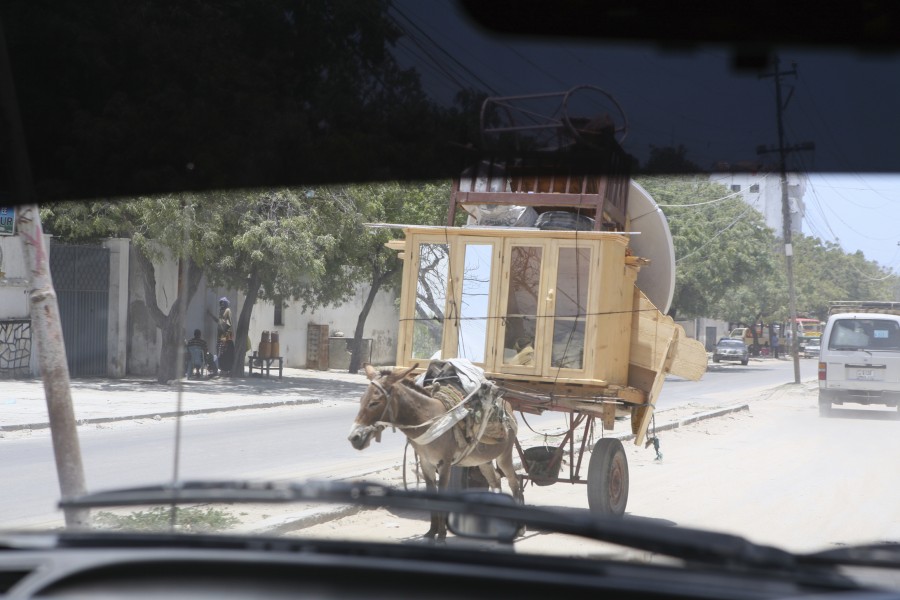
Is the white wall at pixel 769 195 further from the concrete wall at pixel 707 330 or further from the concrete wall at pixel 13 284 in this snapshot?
the concrete wall at pixel 707 330

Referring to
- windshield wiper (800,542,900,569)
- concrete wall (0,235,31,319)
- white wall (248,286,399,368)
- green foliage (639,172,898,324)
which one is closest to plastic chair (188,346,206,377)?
concrete wall (0,235,31,319)

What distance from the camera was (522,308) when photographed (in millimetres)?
9578

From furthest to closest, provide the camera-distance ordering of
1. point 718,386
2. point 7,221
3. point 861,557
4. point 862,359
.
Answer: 1. point 718,386
2. point 862,359
3. point 7,221
4. point 861,557

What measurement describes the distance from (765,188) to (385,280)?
1222 cm

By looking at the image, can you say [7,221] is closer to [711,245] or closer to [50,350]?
[50,350]

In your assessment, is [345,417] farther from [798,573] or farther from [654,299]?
[798,573]

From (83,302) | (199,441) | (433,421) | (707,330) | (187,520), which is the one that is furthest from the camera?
(707,330)

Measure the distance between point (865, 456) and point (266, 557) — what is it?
45.3 ft

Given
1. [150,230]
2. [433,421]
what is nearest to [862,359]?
[150,230]

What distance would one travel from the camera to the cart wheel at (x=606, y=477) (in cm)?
928

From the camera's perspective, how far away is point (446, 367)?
28.6ft

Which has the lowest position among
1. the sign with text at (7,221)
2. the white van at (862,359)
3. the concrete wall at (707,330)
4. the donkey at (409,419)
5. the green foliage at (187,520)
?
the green foliage at (187,520)

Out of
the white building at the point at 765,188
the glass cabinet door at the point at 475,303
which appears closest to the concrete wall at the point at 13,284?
the white building at the point at 765,188

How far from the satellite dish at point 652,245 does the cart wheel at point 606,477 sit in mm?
2388
